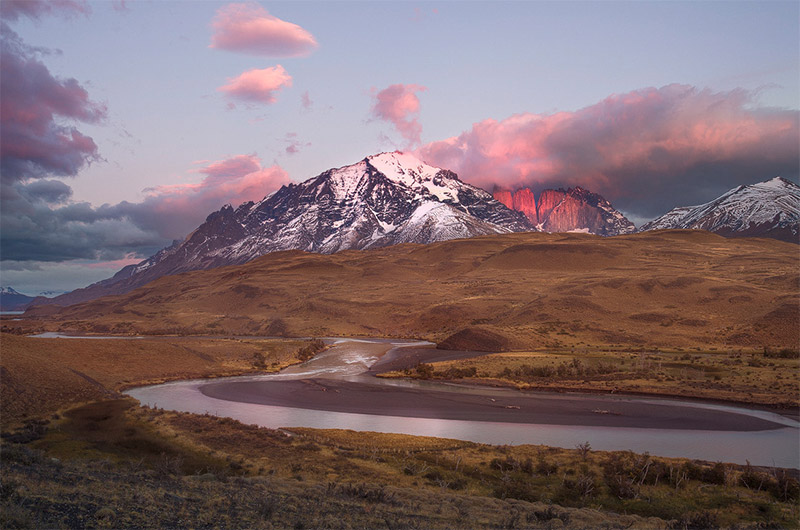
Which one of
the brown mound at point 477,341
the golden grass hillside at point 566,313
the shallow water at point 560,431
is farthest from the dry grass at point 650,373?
the golden grass hillside at point 566,313

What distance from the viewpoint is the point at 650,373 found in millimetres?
72125

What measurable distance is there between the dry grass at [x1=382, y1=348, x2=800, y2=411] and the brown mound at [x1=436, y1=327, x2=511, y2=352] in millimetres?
11014

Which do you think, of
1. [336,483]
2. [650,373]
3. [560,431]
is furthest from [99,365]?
[650,373]

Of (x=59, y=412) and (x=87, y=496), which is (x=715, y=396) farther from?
(x=59, y=412)

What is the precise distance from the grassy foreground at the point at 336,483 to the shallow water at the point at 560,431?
435 centimetres

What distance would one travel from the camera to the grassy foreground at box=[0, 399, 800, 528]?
18.8 meters

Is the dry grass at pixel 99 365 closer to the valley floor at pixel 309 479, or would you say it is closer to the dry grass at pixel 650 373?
the valley floor at pixel 309 479

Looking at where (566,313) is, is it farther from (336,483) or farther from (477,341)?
(336,483)

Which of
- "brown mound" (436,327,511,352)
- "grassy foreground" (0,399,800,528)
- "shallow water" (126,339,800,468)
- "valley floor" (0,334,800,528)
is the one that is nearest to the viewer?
"grassy foreground" (0,399,800,528)

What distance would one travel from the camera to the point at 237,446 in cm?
3884

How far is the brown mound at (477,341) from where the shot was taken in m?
105

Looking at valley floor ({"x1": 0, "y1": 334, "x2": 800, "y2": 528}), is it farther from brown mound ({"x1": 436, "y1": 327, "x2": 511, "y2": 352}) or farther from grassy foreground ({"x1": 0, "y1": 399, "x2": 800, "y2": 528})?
brown mound ({"x1": 436, "y1": 327, "x2": 511, "y2": 352})

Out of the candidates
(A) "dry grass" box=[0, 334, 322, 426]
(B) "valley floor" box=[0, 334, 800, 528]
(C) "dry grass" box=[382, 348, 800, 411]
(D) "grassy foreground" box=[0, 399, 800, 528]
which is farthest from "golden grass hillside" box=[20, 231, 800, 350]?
(B) "valley floor" box=[0, 334, 800, 528]

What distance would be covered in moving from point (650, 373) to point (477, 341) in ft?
133
